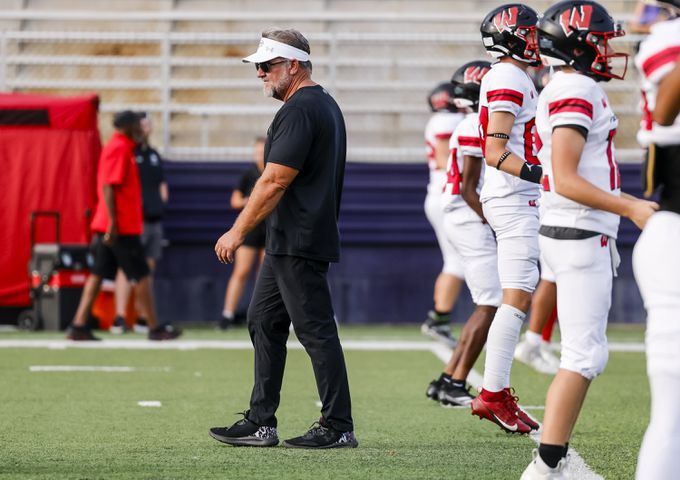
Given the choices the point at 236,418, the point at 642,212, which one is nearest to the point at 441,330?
the point at 236,418

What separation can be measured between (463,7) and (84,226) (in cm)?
591

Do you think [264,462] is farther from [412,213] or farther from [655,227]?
[412,213]

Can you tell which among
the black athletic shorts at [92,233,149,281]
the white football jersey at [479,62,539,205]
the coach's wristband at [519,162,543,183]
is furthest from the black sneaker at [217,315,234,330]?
the coach's wristband at [519,162,543,183]

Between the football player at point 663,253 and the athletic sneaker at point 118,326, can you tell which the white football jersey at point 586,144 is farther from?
the athletic sneaker at point 118,326

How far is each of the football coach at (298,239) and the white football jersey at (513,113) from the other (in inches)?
34.6

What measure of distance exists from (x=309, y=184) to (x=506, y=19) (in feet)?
5.07

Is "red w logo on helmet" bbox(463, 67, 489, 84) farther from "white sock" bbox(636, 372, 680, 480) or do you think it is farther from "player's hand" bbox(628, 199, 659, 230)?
"white sock" bbox(636, 372, 680, 480)

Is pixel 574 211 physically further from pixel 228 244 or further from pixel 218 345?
pixel 218 345

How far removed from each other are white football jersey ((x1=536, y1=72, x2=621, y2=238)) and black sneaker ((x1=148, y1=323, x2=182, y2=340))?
7457mm

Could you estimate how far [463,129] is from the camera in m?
7.86

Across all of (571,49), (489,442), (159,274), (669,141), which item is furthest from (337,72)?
(669,141)

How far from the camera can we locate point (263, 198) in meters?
5.97

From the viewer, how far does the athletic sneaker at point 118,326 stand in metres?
13.0

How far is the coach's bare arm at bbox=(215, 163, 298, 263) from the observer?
595 centimetres
